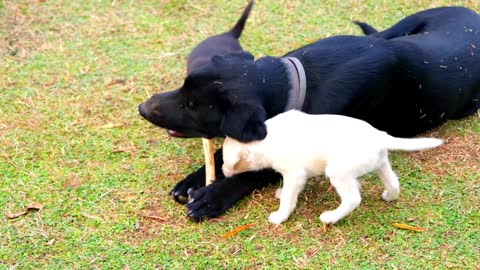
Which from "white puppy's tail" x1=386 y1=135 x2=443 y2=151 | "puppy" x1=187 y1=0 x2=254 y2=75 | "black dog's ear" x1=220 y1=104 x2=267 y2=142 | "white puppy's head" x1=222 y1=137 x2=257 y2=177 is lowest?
"puppy" x1=187 y1=0 x2=254 y2=75

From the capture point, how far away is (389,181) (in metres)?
3.38

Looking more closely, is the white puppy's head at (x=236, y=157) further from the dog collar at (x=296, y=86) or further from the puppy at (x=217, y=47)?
the puppy at (x=217, y=47)

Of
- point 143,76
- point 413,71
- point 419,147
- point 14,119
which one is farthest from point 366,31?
point 14,119

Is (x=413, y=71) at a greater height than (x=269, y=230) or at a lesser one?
greater

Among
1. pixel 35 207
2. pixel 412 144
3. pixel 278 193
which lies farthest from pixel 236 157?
pixel 35 207

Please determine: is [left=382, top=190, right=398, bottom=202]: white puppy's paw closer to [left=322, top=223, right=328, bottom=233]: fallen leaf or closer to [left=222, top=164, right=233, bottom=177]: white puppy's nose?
[left=322, top=223, right=328, bottom=233]: fallen leaf

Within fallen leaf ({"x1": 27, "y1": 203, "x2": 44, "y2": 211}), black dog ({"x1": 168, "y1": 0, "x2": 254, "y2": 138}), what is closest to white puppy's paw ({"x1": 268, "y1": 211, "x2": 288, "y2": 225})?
fallen leaf ({"x1": 27, "y1": 203, "x2": 44, "y2": 211})

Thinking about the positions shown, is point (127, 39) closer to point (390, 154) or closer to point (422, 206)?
point (390, 154)

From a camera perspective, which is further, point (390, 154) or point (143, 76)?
point (143, 76)

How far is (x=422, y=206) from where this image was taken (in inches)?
138

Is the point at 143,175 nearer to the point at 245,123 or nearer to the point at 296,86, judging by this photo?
the point at 245,123

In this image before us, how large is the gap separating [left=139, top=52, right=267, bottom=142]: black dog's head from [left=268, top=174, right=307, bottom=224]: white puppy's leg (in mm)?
251

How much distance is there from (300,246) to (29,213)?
1424mm

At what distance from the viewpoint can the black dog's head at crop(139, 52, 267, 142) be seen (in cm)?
329
